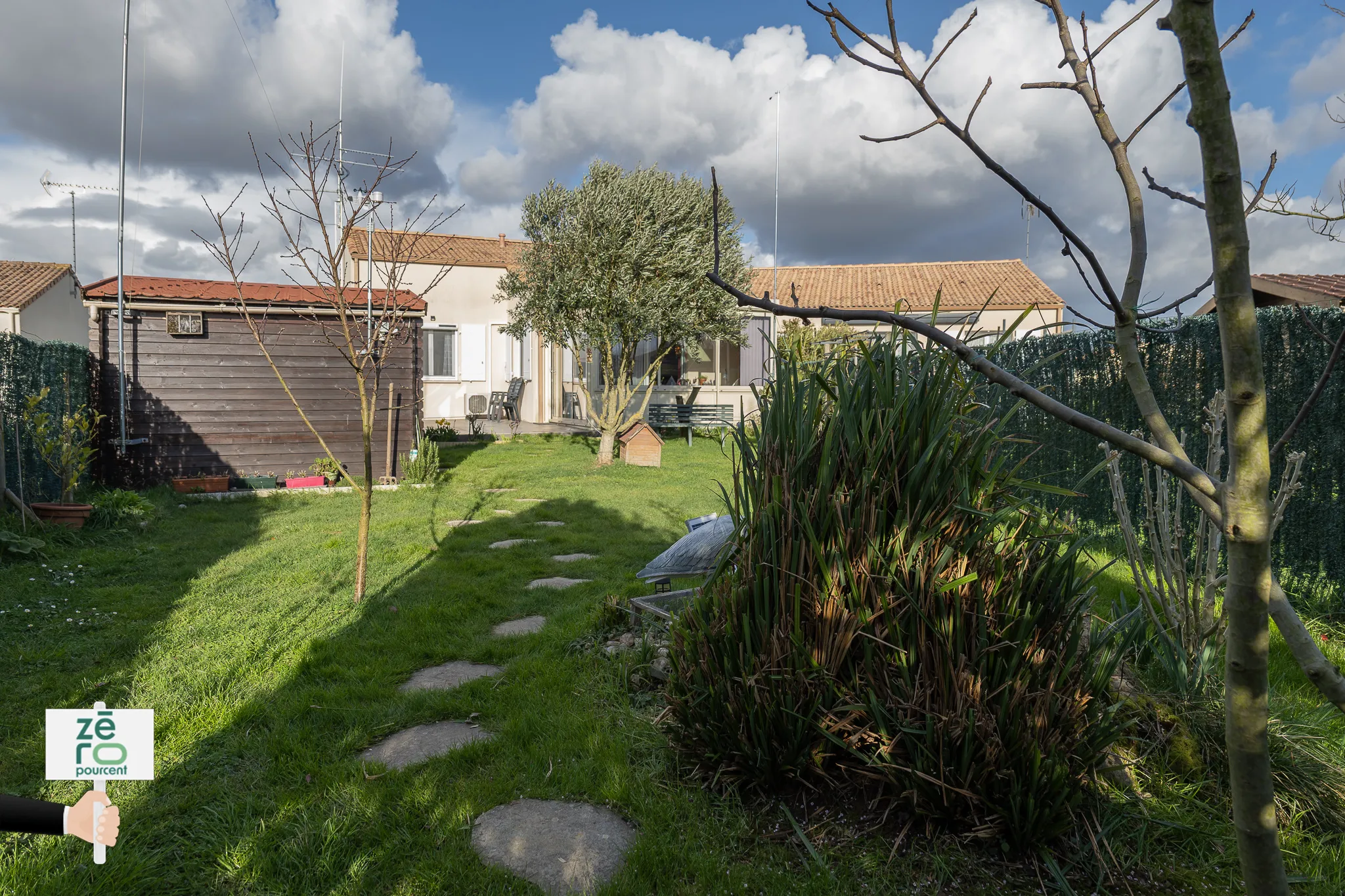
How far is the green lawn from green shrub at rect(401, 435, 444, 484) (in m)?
3.73

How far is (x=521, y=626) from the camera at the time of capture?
4.49 meters

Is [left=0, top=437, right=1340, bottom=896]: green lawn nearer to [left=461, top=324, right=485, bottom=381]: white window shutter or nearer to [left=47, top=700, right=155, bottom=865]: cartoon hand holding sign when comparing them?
[left=47, top=700, right=155, bottom=865]: cartoon hand holding sign

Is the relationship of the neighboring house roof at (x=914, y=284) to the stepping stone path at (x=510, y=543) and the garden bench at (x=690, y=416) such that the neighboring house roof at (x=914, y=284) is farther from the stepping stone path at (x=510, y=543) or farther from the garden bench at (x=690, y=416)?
the stepping stone path at (x=510, y=543)

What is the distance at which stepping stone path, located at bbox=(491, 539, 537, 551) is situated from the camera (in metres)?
6.66

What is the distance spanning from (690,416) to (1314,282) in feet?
34.5

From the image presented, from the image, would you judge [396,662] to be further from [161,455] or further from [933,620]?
[161,455]

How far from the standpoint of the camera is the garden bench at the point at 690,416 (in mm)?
16781

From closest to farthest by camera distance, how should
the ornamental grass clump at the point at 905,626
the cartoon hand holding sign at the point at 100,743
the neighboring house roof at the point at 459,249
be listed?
the cartoon hand holding sign at the point at 100,743 → the ornamental grass clump at the point at 905,626 → the neighboring house roof at the point at 459,249

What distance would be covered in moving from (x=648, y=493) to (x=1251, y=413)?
9.02m

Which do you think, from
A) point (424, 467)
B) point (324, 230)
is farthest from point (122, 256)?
point (324, 230)

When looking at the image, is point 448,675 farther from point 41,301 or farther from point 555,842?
point 41,301

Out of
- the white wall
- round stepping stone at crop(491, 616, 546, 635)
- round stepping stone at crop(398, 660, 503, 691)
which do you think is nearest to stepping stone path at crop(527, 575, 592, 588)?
round stepping stone at crop(491, 616, 546, 635)

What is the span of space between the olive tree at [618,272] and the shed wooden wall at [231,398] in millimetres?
2977

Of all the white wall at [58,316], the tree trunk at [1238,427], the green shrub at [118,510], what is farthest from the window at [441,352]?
the tree trunk at [1238,427]
